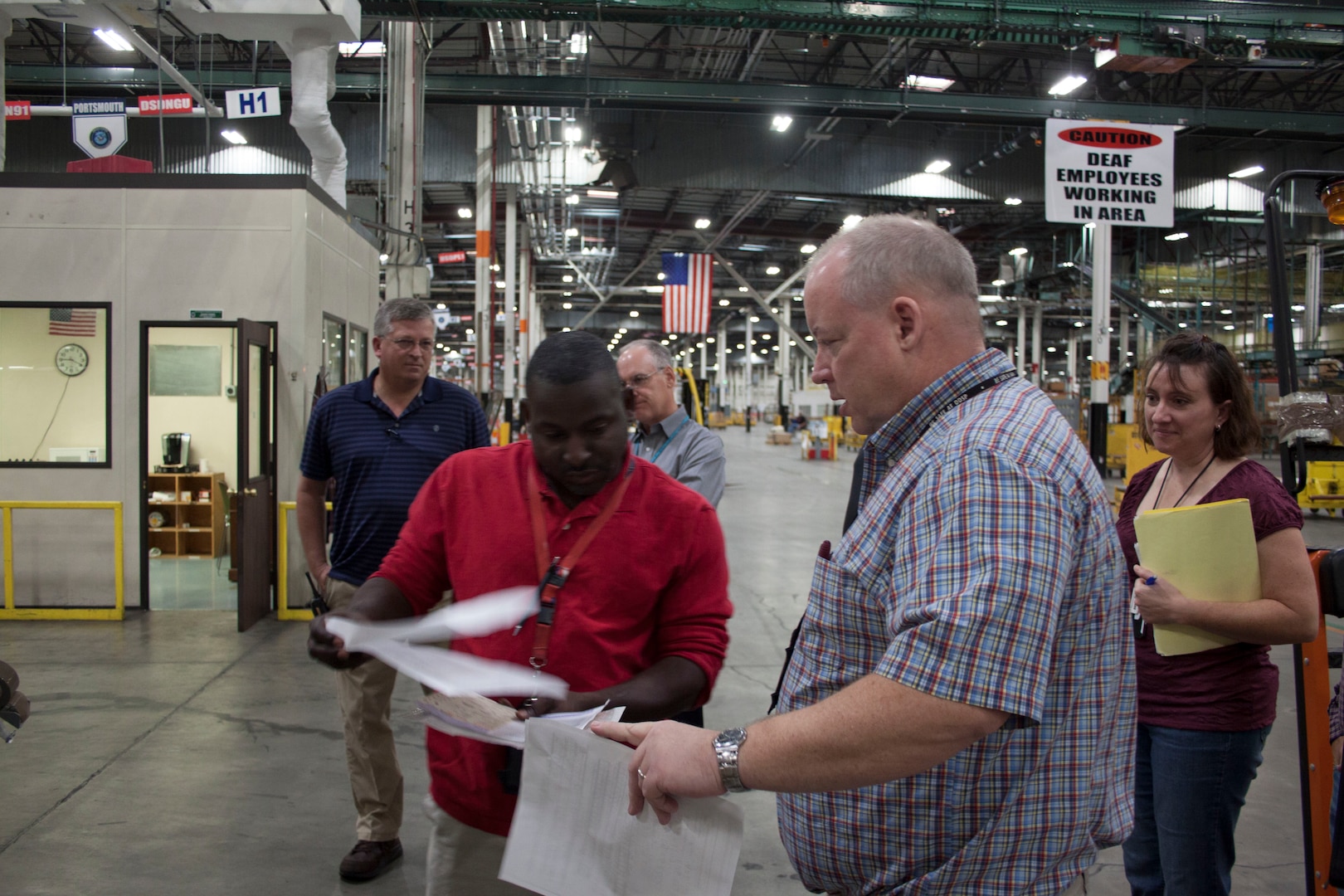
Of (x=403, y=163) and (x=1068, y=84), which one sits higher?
(x=1068, y=84)

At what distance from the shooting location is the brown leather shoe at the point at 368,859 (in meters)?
3.44

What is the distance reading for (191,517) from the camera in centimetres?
1051

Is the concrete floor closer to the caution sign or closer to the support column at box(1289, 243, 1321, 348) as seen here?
the caution sign

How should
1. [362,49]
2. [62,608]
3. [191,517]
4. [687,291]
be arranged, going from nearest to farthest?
[62,608], [191,517], [362,49], [687,291]

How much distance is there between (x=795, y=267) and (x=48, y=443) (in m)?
27.5

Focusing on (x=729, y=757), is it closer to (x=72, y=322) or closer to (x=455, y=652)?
(x=455, y=652)

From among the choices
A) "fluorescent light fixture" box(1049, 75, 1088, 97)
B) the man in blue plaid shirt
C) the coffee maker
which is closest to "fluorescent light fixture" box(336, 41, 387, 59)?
the coffee maker

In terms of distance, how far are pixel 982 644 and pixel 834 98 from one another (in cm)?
1372

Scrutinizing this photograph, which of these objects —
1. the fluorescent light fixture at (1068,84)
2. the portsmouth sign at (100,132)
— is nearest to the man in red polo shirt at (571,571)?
the portsmouth sign at (100,132)

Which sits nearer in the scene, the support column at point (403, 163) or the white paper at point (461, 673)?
the white paper at point (461, 673)

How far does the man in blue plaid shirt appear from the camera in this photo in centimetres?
109

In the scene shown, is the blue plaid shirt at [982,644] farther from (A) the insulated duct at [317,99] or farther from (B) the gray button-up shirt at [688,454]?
(A) the insulated duct at [317,99]

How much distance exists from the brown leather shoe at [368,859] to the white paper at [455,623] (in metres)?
2.11

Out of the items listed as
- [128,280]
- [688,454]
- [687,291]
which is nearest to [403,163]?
[128,280]
